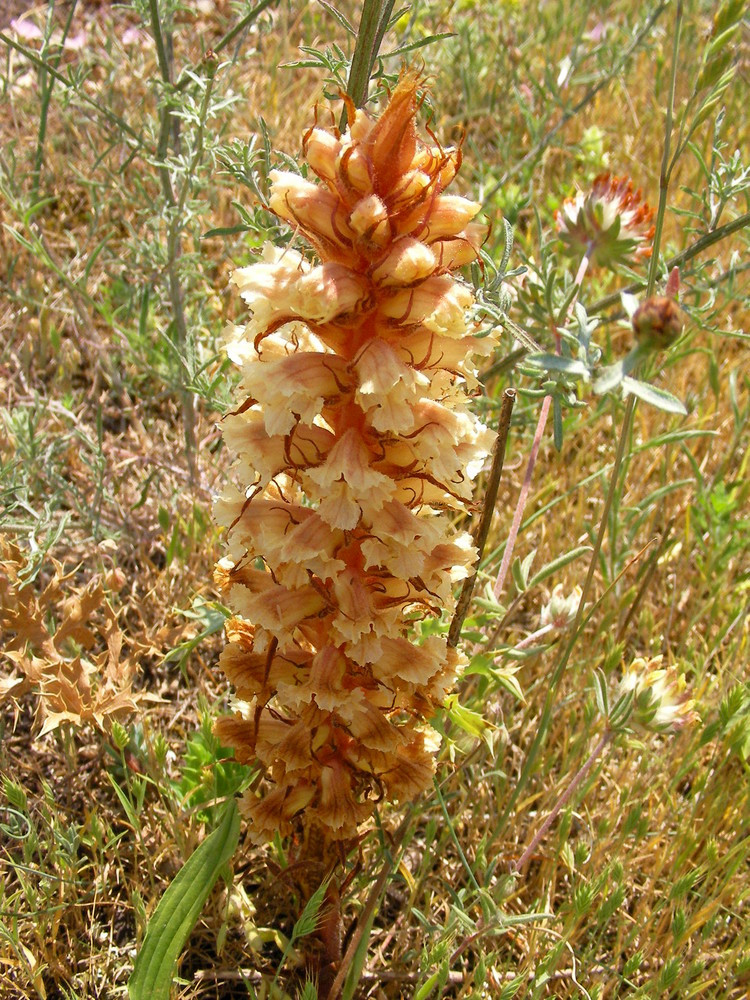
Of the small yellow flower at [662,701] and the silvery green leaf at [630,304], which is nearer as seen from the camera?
the silvery green leaf at [630,304]

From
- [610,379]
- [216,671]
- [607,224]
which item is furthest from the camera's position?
[216,671]

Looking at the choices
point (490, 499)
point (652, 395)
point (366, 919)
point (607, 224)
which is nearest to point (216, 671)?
point (366, 919)

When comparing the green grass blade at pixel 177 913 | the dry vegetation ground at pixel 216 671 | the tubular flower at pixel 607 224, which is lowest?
the green grass blade at pixel 177 913

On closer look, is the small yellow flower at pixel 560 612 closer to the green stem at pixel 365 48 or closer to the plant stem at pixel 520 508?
the plant stem at pixel 520 508

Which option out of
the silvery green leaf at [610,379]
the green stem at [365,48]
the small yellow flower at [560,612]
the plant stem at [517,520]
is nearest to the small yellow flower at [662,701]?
the small yellow flower at [560,612]

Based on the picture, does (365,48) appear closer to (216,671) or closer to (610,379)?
(610,379)

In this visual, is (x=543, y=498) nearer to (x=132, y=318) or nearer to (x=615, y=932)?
(x=615, y=932)
